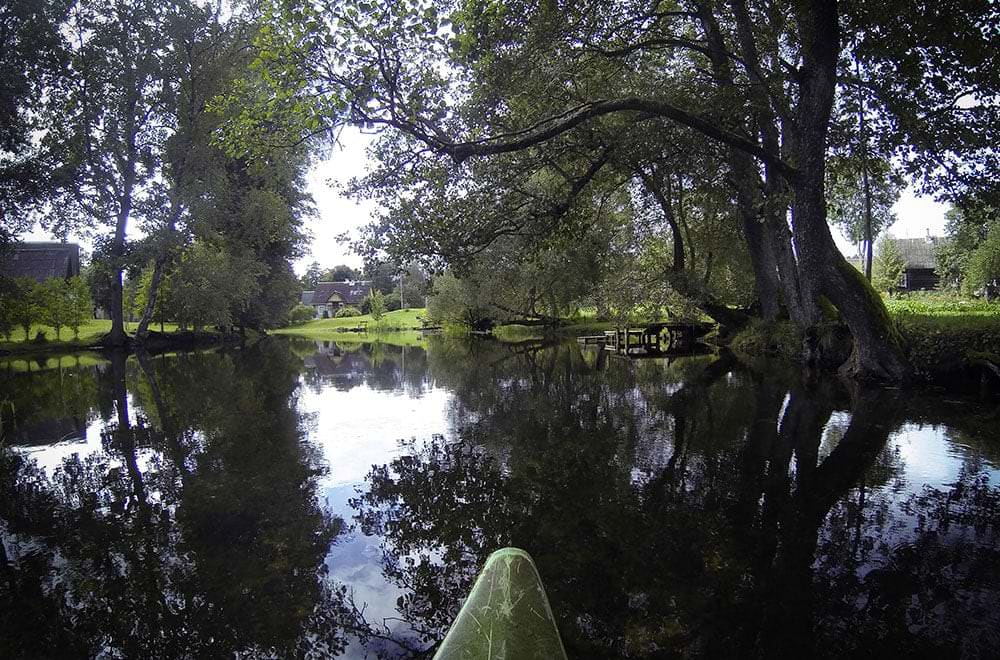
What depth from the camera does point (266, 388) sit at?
597 inches

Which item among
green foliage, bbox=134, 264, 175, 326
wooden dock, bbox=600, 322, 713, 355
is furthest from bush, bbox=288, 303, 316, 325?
wooden dock, bbox=600, 322, 713, 355

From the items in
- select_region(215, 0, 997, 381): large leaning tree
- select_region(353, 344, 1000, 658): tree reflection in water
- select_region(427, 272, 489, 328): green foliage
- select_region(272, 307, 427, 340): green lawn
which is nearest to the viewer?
select_region(353, 344, 1000, 658): tree reflection in water

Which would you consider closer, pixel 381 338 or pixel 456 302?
pixel 381 338

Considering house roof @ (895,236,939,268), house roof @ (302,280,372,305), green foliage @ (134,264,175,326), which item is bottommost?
green foliage @ (134,264,175,326)

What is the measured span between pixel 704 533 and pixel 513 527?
166 centimetres

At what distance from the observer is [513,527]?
16.7 feet

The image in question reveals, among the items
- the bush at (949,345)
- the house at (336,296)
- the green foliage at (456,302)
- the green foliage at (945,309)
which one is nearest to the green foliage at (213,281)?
the green foliage at (456,302)

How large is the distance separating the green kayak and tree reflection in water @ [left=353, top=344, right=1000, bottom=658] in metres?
1.16

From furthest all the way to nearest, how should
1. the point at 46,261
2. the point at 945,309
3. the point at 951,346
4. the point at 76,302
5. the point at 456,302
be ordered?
1. the point at 46,261
2. the point at 456,302
3. the point at 76,302
4. the point at 945,309
5. the point at 951,346

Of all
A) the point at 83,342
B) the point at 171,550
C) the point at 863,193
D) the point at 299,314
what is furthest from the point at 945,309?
the point at 299,314

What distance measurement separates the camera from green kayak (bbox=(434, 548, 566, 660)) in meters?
2.28

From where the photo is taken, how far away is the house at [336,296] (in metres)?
97.7

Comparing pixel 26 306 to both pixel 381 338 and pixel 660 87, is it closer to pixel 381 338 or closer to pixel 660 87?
pixel 381 338

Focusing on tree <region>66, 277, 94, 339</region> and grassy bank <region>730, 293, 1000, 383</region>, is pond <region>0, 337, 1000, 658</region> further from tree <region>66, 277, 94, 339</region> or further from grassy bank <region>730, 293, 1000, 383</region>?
tree <region>66, 277, 94, 339</region>
